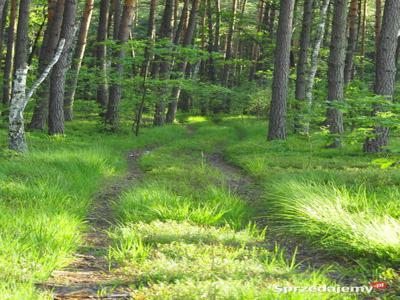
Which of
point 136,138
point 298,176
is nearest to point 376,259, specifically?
point 298,176

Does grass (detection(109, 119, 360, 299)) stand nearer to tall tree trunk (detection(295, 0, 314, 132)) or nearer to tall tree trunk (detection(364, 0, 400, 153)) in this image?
tall tree trunk (detection(364, 0, 400, 153))

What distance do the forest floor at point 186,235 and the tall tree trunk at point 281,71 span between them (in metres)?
5.53

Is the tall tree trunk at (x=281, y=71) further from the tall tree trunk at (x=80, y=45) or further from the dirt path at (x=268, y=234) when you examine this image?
the tall tree trunk at (x=80, y=45)

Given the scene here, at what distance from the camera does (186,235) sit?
516cm

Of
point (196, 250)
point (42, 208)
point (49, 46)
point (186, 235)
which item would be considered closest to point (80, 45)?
point (49, 46)

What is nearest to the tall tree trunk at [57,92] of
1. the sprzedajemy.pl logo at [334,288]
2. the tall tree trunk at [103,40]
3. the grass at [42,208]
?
the tall tree trunk at [103,40]

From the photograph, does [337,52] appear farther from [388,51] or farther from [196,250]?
[196,250]

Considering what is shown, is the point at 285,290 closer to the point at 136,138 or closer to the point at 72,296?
the point at 72,296

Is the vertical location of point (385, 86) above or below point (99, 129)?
above

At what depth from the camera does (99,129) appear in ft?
57.2

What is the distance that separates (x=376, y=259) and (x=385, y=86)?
8.00 m

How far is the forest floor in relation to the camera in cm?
378

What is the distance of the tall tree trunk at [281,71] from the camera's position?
46.2ft

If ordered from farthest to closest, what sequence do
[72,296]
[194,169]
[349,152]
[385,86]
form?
1. [349,152]
2. [385,86]
3. [194,169]
4. [72,296]
